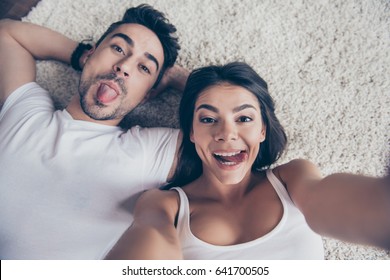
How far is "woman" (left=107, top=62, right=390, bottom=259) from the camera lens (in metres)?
0.69

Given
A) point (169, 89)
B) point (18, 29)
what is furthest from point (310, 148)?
point (18, 29)

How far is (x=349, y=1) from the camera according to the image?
1002mm

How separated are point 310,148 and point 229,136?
33 cm

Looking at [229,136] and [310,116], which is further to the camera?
[310,116]

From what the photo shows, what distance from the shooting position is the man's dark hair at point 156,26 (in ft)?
3.18

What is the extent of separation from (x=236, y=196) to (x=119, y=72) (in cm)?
47

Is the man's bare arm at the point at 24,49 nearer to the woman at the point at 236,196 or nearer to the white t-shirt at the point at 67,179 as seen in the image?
the white t-shirt at the point at 67,179

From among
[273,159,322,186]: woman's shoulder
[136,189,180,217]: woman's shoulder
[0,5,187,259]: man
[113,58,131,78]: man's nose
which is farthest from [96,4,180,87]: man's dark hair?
[273,159,322,186]: woman's shoulder

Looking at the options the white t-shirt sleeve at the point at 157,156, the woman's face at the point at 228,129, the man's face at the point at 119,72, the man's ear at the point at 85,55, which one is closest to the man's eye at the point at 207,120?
the woman's face at the point at 228,129

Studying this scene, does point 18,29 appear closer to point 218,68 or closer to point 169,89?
point 169,89

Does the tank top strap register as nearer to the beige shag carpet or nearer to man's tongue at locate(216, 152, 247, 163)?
man's tongue at locate(216, 152, 247, 163)

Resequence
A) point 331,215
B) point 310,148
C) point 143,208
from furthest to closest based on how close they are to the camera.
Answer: point 310,148, point 143,208, point 331,215

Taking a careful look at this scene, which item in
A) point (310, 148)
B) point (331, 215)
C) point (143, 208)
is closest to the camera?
point (331, 215)

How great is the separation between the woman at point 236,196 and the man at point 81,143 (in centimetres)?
10
